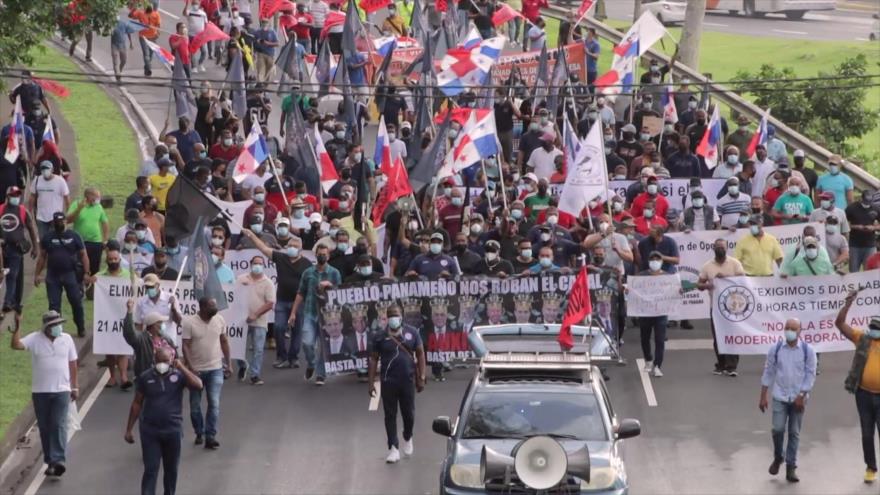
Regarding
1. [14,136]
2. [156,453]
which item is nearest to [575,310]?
[156,453]

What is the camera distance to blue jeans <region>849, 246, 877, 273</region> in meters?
24.7

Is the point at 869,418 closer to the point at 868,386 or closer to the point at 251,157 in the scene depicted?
the point at 868,386

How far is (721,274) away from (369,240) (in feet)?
15.3

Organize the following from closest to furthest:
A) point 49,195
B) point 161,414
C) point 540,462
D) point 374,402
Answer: point 540,462, point 161,414, point 374,402, point 49,195

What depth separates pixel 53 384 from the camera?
18.6 meters

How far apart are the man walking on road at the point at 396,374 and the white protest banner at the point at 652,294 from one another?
396 cm

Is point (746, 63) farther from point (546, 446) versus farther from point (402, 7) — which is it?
point (546, 446)

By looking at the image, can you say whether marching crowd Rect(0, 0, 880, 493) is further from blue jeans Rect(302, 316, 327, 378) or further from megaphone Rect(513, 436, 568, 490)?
megaphone Rect(513, 436, 568, 490)

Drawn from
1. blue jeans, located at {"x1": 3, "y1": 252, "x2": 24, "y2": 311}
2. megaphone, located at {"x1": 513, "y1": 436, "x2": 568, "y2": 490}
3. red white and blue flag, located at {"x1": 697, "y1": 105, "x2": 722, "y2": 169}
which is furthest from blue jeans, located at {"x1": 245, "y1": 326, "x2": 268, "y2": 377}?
red white and blue flag, located at {"x1": 697, "y1": 105, "x2": 722, "y2": 169}

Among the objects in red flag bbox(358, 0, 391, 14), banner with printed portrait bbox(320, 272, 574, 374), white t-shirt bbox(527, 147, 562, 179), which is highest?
red flag bbox(358, 0, 391, 14)

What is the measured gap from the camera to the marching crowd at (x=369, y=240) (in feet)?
61.4

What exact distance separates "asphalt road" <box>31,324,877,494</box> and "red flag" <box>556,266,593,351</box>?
134 cm

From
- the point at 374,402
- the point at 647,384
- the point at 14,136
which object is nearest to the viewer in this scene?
the point at 374,402

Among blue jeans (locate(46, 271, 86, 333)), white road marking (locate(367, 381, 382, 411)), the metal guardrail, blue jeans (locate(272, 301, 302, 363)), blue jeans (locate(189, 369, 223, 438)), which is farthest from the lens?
the metal guardrail
